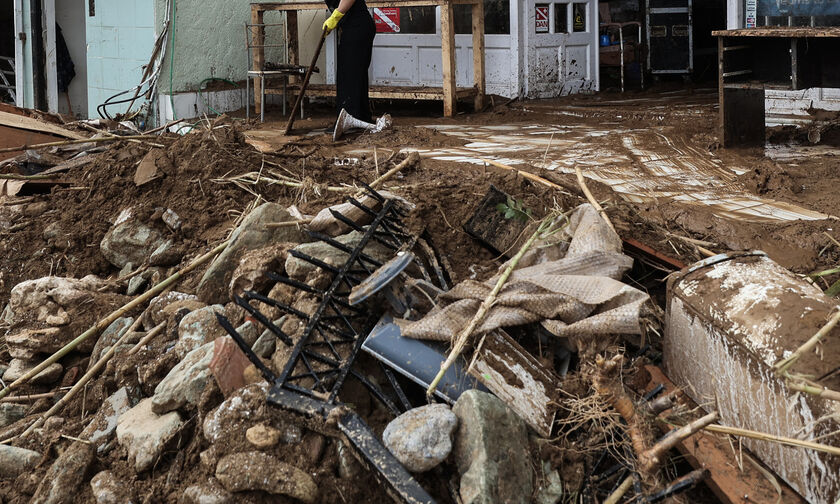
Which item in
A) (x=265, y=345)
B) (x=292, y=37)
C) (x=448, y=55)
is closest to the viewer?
(x=265, y=345)

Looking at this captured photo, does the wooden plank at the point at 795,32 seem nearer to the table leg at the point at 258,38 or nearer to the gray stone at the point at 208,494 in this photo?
the gray stone at the point at 208,494

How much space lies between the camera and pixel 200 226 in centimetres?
539

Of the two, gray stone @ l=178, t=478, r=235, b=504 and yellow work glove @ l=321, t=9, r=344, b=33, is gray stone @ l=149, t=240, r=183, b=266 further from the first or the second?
yellow work glove @ l=321, t=9, r=344, b=33

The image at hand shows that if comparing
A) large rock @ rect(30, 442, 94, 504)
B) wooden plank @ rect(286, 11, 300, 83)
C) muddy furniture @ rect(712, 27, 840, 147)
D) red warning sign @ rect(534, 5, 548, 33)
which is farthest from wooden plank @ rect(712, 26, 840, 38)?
wooden plank @ rect(286, 11, 300, 83)

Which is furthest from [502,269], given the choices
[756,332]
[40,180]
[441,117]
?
[441,117]

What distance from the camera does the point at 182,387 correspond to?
11.7 feet

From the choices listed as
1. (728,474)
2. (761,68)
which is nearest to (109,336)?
(728,474)

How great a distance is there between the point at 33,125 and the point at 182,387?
494 centimetres

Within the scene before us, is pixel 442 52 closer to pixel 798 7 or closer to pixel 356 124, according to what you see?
pixel 356 124

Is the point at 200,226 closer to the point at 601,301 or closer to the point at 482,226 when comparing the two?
the point at 482,226

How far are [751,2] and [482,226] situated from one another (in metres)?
5.47

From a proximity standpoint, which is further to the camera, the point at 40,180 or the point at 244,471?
the point at 40,180

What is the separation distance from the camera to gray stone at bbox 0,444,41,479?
3.80 meters

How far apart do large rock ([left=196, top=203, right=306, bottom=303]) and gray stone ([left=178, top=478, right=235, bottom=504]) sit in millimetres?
1518
